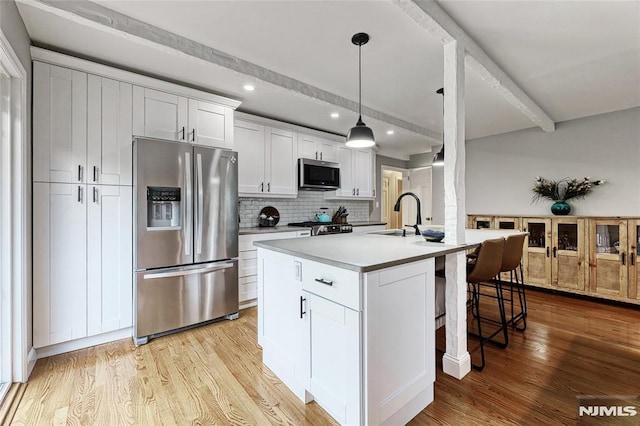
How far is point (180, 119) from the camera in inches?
111

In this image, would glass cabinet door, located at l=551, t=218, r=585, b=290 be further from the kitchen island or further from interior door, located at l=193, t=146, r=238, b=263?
interior door, located at l=193, t=146, r=238, b=263

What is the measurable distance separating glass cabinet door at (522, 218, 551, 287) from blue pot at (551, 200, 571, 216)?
0.29 m

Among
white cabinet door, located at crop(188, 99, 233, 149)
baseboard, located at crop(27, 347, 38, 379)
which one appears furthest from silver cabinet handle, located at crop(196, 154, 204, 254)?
baseboard, located at crop(27, 347, 38, 379)

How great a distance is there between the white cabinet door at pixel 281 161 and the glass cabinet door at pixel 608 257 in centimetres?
388

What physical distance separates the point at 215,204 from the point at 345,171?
8.75 ft

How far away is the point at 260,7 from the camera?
180cm

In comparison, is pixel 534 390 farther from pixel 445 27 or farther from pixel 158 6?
pixel 158 6

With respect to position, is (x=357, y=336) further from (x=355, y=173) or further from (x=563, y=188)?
(x=563, y=188)

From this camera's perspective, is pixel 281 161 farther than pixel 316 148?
No

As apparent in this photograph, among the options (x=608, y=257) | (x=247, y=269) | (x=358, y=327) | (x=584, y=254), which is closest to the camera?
(x=358, y=327)

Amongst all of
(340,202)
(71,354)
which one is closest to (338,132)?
(340,202)

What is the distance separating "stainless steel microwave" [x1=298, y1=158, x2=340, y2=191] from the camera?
4230 mm

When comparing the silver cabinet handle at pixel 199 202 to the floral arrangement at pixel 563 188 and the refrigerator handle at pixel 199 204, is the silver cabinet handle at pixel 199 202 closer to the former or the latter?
the refrigerator handle at pixel 199 204

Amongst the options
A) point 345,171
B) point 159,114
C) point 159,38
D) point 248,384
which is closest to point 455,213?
point 248,384
